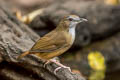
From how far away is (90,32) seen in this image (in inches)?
380

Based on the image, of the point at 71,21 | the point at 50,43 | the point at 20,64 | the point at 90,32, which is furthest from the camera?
the point at 90,32

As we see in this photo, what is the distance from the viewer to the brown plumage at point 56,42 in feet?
18.0

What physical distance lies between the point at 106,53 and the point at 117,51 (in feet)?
1.15

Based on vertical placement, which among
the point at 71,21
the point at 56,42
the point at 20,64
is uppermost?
the point at 71,21

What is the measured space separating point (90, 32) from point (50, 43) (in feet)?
14.0

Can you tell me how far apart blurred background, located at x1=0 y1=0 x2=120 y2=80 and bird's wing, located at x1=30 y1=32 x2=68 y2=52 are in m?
3.41

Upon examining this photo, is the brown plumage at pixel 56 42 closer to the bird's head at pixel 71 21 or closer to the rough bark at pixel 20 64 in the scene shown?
the bird's head at pixel 71 21

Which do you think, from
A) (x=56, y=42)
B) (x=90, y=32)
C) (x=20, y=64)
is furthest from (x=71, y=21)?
(x=90, y=32)

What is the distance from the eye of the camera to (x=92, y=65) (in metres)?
9.30

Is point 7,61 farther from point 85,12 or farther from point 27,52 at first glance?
point 85,12

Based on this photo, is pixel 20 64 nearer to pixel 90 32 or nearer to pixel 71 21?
pixel 71 21

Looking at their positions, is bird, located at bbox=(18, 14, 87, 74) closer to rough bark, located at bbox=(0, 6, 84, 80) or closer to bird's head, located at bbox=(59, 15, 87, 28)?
bird's head, located at bbox=(59, 15, 87, 28)

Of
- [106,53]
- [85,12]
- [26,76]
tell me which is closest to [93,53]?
[106,53]

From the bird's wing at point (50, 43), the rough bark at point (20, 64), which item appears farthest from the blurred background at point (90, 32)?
the bird's wing at point (50, 43)
